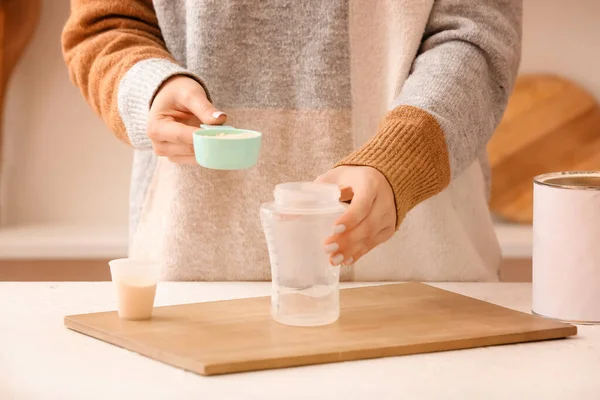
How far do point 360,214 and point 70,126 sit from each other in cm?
130

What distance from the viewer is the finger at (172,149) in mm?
1070

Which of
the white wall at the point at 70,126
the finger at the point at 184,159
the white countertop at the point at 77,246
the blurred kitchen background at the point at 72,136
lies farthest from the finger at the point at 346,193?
the white wall at the point at 70,126

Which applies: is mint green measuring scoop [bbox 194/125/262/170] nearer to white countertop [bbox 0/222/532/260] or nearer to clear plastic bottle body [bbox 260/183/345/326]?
clear plastic bottle body [bbox 260/183/345/326]

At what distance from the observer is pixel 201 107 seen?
3.44ft

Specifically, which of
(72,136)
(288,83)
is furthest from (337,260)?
(72,136)

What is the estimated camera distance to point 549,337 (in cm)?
92

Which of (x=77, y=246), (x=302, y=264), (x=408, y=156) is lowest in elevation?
(x=77, y=246)

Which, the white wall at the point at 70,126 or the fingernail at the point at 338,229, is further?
the white wall at the point at 70,126

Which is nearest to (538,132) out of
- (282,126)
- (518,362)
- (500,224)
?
(500,224)

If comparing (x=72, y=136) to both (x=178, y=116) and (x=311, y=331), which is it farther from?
(x=311, y=331)

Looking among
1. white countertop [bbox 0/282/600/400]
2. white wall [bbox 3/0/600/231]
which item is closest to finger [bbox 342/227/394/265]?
white countertop [bbox 0/282/600/400]

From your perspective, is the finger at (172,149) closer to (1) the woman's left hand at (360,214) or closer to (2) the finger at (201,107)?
(2) the finger at (201,107)

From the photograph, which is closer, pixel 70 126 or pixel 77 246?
pixel 77 246

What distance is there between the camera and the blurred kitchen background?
2059mm
